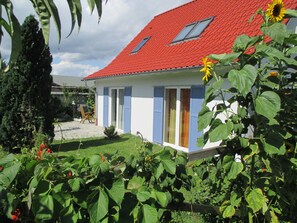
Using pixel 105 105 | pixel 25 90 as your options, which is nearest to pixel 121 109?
pixel 105 105

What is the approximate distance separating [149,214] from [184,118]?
8201mm

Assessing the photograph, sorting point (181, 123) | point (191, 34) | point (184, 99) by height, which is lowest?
point (181, 123)

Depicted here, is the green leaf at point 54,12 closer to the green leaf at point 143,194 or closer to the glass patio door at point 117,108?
the green leaf at point 143,194

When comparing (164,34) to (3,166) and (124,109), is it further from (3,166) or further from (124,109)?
(3,166)

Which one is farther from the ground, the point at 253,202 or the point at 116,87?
the point at 116,87

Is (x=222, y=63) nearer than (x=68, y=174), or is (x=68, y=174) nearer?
(x=68, y=174)

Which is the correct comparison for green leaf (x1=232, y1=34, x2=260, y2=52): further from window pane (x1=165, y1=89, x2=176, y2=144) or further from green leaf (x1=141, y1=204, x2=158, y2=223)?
window pane (x1=165, y1=89, x2=176, y2=144)

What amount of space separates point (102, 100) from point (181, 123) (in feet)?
25.0

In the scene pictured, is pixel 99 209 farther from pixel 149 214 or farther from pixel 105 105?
pixel 105 105

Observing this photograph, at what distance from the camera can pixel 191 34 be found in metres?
11.2

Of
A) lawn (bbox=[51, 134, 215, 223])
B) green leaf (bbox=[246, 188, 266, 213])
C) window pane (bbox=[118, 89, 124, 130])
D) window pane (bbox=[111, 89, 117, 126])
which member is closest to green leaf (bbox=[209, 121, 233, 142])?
green leaf (bbox=[246, 188, 266, 213])

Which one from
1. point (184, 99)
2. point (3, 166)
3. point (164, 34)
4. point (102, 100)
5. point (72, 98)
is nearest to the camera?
point (3, 166)

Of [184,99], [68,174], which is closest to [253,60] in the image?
[68,174]

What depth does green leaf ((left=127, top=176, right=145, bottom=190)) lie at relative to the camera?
71.6 inches
